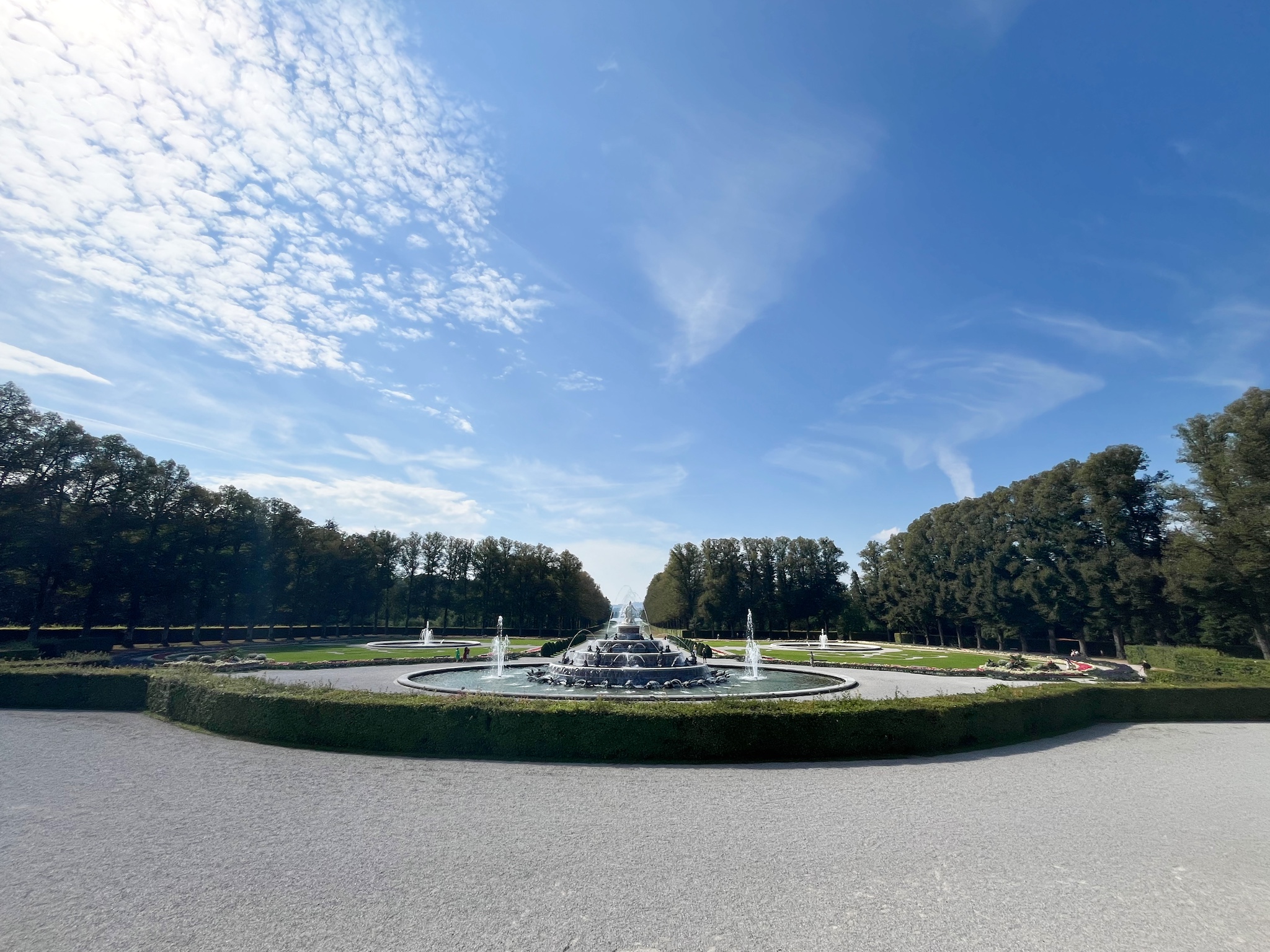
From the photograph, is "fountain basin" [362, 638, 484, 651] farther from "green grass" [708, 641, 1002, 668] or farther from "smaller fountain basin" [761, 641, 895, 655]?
"smaller fountain basin" [761, 641, 895, 655]

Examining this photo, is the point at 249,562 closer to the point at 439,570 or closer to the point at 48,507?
the point at 48,507

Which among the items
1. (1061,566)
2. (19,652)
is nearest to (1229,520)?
(1061,566)

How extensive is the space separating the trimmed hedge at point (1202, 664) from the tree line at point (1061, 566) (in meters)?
5.73

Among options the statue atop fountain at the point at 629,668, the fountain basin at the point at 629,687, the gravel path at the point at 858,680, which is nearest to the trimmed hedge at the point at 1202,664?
the gravel path at the point at 858,680

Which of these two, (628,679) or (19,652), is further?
(19,652)

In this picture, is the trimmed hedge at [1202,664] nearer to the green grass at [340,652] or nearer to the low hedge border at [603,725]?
the low hedge border at [603,725]

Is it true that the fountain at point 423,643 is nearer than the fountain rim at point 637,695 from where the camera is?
No

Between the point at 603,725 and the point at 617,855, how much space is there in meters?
5.80

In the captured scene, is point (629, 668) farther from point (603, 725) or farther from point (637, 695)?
point (603, 725)

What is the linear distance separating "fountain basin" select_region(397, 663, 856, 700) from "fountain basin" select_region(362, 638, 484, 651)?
67.7 ft

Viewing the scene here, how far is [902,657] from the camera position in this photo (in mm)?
50219

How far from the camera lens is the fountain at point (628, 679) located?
80.0 ft

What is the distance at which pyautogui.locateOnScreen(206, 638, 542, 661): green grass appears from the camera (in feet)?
133

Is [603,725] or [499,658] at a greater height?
[499,658]
